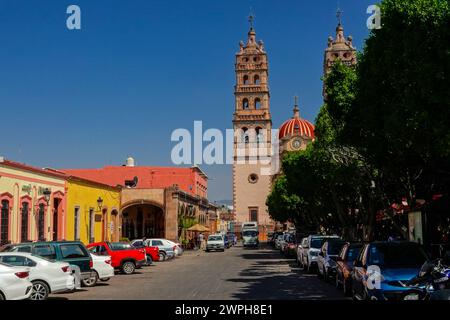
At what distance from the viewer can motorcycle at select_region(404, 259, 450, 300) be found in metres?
10.2

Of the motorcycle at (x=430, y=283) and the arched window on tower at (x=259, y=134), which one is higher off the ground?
the arched window on tower at (x=259, y=134)

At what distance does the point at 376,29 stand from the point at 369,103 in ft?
7.48

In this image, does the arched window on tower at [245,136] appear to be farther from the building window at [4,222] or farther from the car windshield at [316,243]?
the car windshield at [316,243]

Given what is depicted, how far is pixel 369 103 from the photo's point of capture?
19.1m

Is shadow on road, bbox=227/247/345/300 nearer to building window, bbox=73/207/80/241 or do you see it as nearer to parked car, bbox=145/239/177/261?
parked car, bbox=145/239/177/261

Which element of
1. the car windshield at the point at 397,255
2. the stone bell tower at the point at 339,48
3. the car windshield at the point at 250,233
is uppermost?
the stone bell tower at the point at 339,48

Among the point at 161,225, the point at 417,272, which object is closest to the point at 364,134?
the point at 417,272

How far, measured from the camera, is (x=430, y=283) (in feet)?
37.2

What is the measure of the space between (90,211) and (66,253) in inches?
911

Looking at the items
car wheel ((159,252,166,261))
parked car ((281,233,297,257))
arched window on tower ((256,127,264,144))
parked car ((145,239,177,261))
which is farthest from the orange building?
arched window on tower ((256,127,264,144))

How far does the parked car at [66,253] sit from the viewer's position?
63.0 feet

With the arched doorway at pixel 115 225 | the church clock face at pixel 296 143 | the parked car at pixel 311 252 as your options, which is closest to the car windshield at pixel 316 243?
the parked car at pixel 311 252

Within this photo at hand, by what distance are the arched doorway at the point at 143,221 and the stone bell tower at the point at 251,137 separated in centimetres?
3942

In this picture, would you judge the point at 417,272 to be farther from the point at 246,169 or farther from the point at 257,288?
the point at 246,169
